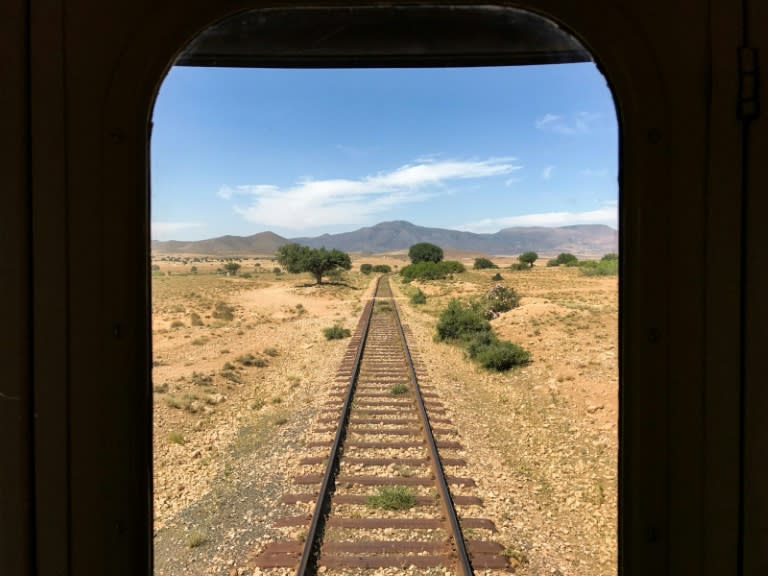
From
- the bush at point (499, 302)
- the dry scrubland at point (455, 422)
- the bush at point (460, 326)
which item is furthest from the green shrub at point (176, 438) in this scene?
the bush at point (499, 302)

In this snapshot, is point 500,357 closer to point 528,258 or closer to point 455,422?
point 455,422

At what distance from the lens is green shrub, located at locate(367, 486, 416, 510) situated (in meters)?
4.18

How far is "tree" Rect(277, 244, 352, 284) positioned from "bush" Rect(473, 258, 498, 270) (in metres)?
23.0

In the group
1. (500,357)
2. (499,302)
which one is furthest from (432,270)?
(500,357)

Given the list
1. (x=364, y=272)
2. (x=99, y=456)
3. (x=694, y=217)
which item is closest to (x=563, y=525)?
(x=694, y=217)

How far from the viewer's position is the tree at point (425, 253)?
5482 centimetres

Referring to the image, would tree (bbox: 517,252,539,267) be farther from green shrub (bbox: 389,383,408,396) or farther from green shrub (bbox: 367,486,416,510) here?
green shrub (bbox: 367,486,416,510)

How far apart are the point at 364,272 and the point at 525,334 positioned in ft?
149

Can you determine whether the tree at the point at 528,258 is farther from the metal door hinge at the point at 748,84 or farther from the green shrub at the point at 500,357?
the metal door hinge at the point at 748,84

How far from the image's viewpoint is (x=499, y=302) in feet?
72.5

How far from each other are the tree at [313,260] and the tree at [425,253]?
1492 cm

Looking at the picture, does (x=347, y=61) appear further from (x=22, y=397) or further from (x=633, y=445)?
(x=633, y=445)

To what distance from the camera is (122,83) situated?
1.33 metres

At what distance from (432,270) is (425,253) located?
8.78 meters
